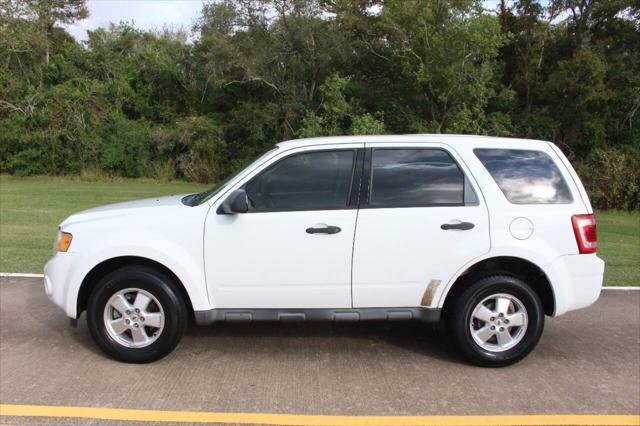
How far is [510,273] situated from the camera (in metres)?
4.80

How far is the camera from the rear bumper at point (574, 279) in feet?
15.4

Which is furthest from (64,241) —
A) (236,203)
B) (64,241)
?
(236,203)

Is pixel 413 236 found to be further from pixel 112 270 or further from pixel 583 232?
pixel 112 270

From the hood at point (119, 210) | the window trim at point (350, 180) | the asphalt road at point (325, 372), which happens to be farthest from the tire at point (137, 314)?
the window trim at point (350, 180)

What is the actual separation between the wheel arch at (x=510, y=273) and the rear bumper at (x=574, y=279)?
55 millimetres

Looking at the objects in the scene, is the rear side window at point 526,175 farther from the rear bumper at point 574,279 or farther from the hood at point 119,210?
the hood at point 119,210

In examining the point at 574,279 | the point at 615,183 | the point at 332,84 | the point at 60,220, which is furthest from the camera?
the point at 332,84

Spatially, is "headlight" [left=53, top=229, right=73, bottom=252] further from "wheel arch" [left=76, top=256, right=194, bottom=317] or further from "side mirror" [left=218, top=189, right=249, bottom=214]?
"side mirror" [left=218, top=189, right=249, bottom=214]

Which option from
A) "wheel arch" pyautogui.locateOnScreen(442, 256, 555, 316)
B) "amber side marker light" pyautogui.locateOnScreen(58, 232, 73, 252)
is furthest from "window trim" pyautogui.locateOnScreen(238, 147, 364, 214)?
"amber side marker light" pyautogui.locateOnScreen(58, 232, 73, 252)

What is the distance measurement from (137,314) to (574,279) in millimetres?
3638

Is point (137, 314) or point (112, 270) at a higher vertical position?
point (112, 270)

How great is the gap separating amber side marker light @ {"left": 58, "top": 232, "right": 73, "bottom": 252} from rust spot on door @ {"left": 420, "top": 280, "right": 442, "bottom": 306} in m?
2.97

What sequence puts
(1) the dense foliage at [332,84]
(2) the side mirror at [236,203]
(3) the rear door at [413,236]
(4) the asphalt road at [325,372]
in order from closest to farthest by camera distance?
(4) the asphalt road at [325,372], (2) the side mirror at [236,203], (3) the rear door at [413,236], (1) the dense foliage at [332,84]

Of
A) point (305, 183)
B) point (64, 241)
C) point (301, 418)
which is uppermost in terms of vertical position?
point (305, 183)
